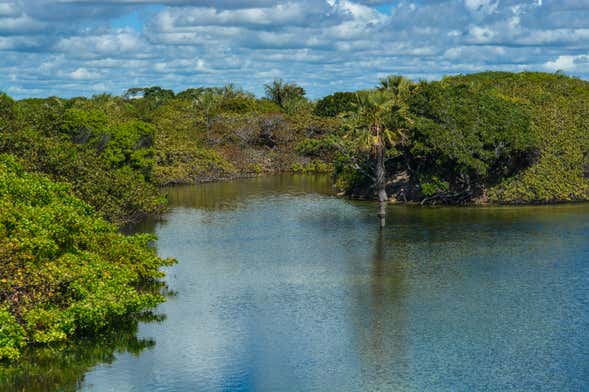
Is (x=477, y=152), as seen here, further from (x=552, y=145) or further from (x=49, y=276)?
(x=49, y=276)

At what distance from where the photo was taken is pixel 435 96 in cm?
8738

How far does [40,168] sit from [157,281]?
16697mm

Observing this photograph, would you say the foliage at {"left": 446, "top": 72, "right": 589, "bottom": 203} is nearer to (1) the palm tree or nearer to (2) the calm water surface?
(2) the calm water surface

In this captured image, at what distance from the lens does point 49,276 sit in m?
39.1

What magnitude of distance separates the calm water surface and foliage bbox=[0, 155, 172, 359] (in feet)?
9.07


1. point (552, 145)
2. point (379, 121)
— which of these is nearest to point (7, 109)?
point (379, 121)

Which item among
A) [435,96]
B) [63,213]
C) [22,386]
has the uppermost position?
[435,96]

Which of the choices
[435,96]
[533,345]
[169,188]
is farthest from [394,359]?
[169,188]

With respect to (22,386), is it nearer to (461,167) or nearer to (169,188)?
(461,167)

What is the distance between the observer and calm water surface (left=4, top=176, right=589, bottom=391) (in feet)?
115

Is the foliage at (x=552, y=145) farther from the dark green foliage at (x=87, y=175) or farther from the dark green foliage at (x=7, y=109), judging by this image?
the dark green foliage at (x=7, y=109)

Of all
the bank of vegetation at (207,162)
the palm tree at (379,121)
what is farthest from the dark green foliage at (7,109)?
the palm tree at (379,121)

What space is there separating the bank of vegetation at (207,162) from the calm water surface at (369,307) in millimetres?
4004

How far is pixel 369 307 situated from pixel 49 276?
17721 mm
